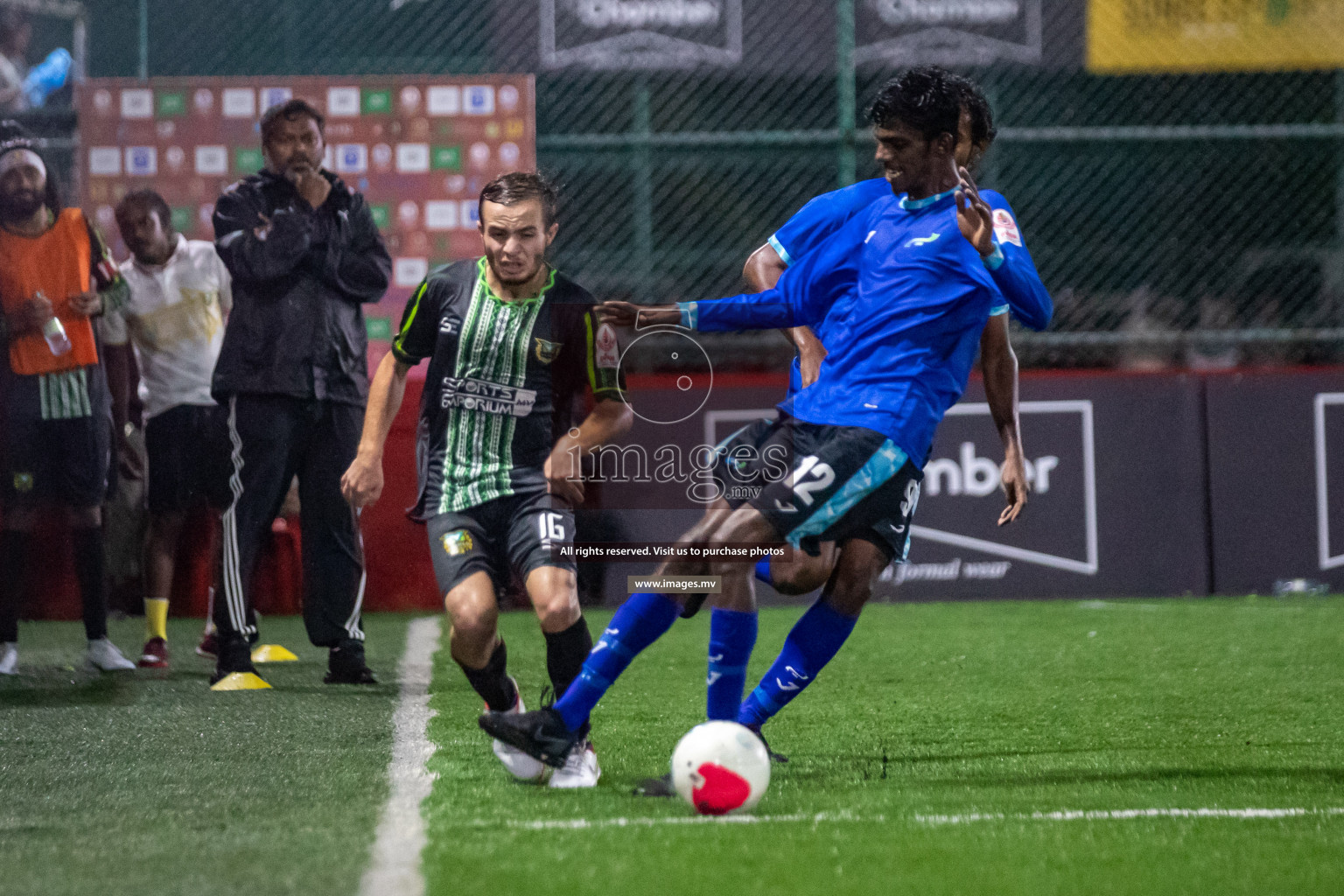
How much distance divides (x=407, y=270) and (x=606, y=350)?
4231mm

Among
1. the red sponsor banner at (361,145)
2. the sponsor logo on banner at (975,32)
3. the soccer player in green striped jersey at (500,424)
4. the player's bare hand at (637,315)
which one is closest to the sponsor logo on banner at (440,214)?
the red sponsor banner at (361,145)

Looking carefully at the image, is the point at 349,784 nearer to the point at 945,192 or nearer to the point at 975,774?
the point at 975,774

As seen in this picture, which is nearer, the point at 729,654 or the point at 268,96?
the point at 729,654

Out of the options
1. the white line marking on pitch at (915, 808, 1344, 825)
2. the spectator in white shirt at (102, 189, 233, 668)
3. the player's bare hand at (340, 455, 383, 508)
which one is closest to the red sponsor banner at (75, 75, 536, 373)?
the spectator in white shirt at (102, 189, 233, 668)

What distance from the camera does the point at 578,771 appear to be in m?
3.62

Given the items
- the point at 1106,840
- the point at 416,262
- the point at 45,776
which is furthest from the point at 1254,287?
the point at 45,776

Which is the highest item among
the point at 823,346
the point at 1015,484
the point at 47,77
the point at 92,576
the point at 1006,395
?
the point at 47,77

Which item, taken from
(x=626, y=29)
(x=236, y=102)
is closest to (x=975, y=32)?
(x=626, y=29)

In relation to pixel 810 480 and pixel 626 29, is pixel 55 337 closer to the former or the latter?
pixel 626 29

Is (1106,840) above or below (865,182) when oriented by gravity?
below

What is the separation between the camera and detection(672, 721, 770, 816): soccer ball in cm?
322

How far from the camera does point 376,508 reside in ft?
26.9

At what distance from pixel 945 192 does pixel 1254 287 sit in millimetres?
5909

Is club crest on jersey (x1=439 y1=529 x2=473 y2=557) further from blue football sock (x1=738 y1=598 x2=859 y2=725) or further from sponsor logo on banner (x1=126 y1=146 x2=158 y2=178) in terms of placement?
sponsor logo on banner (x1=126 y1=146 x2=158 y2=178)
